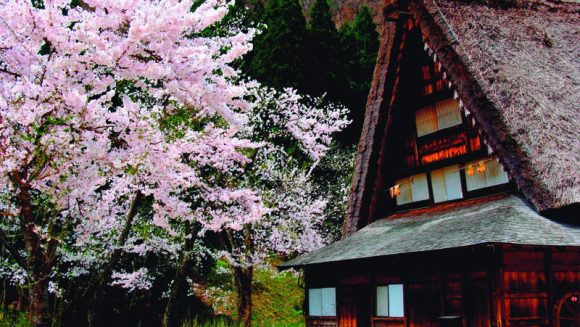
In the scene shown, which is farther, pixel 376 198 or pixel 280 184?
pixel 280 184

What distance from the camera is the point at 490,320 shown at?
766 cm

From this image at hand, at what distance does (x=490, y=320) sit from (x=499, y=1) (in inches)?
268

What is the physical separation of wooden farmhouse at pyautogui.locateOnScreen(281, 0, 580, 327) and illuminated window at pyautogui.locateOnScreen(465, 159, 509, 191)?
0.03 meters

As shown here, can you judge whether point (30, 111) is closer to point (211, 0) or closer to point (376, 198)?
point (211, 0)

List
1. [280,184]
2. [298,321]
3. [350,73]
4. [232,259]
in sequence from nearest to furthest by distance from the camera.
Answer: [232,259] → [280,184] → [298,321] → [350,73]

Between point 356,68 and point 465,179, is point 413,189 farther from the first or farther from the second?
point 356,68

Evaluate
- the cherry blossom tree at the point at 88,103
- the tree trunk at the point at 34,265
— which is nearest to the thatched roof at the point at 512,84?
the cherry blossom tree at the point at 88,103

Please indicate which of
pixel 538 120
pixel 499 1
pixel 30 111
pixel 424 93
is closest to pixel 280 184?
pixel 424 93

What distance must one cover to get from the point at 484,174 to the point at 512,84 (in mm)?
1720

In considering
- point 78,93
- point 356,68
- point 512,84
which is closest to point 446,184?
point 512,84

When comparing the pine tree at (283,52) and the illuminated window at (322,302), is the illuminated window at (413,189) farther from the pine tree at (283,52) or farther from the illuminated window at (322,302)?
the pine tree at (283,52)

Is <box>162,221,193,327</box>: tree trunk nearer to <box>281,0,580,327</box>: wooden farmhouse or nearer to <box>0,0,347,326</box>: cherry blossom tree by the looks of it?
<box>0,0,347,326</box>: cherry blossom tree

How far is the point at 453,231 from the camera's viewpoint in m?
8.02

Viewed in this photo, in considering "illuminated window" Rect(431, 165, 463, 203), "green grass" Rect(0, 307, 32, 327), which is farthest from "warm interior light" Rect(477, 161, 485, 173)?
"green grass" Rect(0, 307, 32, 327)
